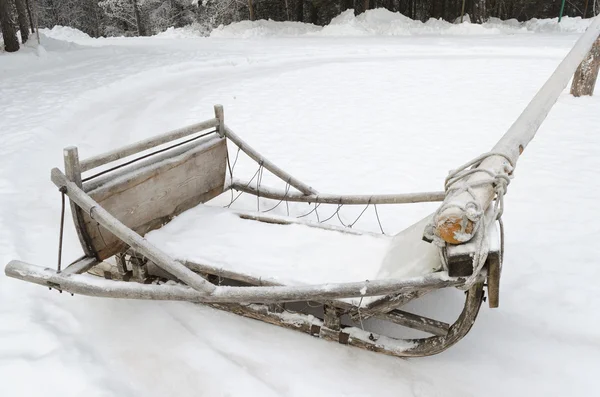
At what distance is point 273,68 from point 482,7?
A: 15.6 m

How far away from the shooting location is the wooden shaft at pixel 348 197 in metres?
3.96

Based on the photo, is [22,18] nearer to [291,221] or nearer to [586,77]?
[291,221]

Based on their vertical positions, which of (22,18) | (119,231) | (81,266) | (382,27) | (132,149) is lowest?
(81,266)

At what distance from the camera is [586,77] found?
9.31m

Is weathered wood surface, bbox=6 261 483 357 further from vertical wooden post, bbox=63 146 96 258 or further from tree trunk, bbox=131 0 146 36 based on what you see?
tree trunk, bbox=131 0 146 36

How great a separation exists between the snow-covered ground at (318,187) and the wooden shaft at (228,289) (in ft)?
1.45

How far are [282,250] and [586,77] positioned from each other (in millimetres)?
8513

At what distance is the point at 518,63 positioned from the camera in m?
12.5

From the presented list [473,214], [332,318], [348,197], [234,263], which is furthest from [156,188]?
[473,214]

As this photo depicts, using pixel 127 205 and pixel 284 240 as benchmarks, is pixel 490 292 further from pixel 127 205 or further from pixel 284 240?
pixel 127 205

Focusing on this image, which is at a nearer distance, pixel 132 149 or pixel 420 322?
pixel 420 322

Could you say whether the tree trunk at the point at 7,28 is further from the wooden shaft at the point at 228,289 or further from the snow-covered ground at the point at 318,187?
the wooden shaft at the point at 228,289

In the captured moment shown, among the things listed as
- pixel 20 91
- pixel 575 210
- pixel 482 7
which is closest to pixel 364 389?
pixel 575 210

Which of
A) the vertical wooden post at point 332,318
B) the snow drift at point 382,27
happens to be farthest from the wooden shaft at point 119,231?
the snow drift at point 382,27
